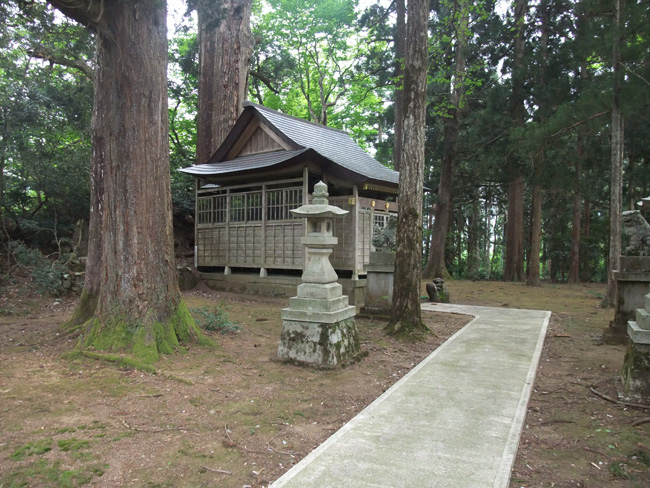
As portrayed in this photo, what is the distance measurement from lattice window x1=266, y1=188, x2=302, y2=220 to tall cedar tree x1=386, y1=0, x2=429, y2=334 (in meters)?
3.90

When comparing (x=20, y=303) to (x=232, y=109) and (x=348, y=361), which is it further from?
(x=232, y=109)

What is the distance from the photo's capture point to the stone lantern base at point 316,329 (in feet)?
17.4

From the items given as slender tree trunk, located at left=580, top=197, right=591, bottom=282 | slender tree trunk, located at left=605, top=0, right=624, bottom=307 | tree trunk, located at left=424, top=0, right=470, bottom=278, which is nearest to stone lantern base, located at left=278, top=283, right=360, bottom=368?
slender tree trunk, located at left=605, top=0, right=624, bottom=307

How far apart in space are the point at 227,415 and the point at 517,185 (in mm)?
15962

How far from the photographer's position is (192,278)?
12.7 m

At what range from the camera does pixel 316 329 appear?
17.5ft

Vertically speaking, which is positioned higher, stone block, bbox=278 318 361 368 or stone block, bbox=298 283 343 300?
stone block, bbox=298 283 343 300

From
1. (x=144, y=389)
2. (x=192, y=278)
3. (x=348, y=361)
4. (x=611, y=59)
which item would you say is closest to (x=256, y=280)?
(x=192, y=278)

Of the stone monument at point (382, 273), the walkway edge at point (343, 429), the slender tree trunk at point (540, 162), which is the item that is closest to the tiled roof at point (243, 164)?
the stone monument at point (382, 273)

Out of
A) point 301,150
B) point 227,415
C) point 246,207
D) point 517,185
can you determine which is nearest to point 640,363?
point 227,415

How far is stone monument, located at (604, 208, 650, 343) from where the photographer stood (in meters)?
6.51

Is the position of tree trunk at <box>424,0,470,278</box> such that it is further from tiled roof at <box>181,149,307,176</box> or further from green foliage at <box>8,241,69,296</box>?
green foliage at <box>8,241,69,296</box>

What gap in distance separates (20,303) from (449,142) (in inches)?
590

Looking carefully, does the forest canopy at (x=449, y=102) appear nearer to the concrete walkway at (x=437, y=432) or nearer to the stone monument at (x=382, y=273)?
the stone monument at (x=382, y=273)
